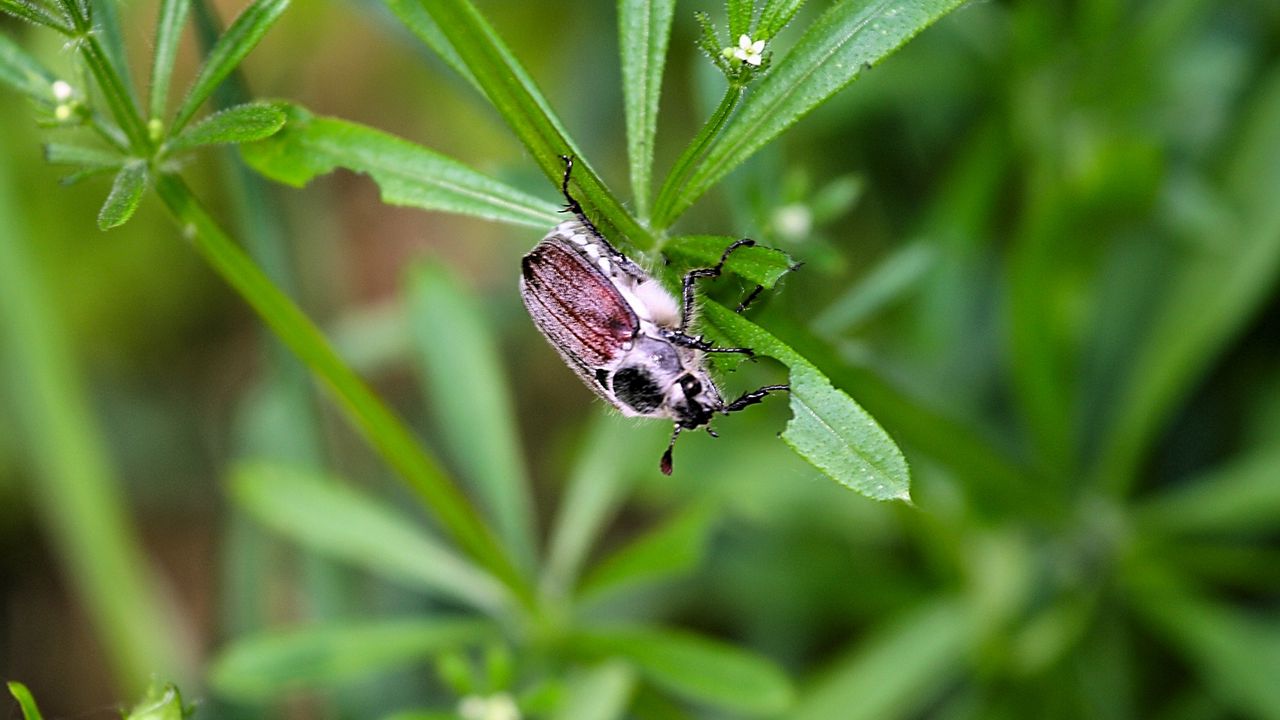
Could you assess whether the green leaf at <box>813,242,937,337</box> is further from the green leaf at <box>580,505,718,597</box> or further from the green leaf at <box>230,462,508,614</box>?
the green leaf at <box>230,462,508,614</box>

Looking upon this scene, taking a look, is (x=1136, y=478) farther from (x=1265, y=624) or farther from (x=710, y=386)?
(x=710, y=386)

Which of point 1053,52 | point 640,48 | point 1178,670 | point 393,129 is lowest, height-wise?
point 1178,670

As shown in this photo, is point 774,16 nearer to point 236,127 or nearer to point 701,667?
point 236,127

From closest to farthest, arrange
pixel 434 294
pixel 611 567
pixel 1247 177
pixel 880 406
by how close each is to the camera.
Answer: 1. pixel 880 406
2. pixel 611 567
3. pixel 434 294
4. pixel 1247 177

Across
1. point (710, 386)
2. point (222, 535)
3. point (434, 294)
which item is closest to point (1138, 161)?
point (710, 386)

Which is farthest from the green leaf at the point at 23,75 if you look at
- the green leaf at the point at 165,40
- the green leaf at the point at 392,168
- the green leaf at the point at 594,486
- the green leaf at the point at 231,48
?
the green leaf at the point at 594,486

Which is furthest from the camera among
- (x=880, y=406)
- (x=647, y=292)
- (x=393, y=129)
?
(x=393, y=129)

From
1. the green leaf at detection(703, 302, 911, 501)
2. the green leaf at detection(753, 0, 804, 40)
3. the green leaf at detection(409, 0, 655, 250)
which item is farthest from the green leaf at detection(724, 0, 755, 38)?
the green leaf at detection(703, 302, 911, 501)
